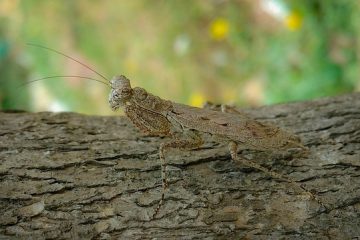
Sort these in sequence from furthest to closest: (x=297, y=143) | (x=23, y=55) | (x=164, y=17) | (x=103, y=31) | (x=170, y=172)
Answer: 1. (x=23, y=55)
2. (x=103, y=31)
3. (x=164, y=17)
4. (x=297, y=143)
5. (x=170, y=172)

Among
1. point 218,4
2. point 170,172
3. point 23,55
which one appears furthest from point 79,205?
point 23,55

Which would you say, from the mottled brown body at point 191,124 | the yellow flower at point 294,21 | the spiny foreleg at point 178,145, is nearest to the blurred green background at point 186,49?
the yellow flower at point 294,21

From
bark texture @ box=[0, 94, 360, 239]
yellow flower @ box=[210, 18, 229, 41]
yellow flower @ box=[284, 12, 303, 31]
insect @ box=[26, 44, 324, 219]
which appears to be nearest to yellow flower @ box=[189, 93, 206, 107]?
yellow flower @ box=[210, 18, 229, 41]

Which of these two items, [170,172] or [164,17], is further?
[164,17]

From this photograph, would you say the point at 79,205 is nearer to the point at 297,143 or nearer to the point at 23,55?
the point at 297,143

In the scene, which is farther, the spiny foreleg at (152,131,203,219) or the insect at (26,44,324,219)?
the insect at (26,44,324,219)

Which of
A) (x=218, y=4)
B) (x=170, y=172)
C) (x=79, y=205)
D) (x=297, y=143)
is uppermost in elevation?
(x=218, y=4)

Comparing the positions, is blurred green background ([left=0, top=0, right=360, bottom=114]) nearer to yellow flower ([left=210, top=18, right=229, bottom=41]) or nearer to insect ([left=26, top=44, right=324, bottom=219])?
yellow flower ([left=210, top=18, right=229, bottom=41])
